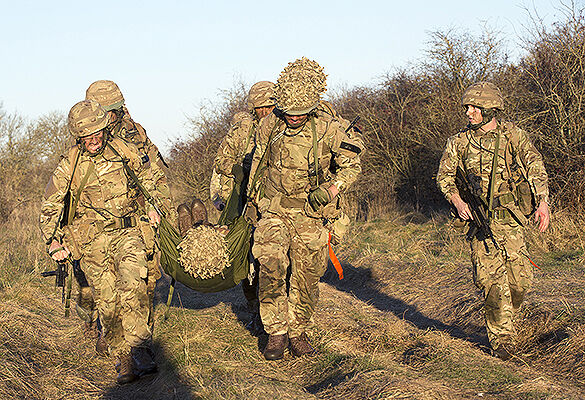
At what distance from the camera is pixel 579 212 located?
10.6 metres

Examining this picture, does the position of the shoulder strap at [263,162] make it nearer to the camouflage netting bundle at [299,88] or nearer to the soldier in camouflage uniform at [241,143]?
the camouflage netting bundle at [299,88]

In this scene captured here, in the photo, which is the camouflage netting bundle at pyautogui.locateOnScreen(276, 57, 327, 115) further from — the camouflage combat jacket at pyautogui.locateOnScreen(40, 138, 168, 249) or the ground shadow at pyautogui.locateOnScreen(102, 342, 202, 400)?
the ground shadow at pyautogui.locateOnScreen(102, 342, 202, 400)

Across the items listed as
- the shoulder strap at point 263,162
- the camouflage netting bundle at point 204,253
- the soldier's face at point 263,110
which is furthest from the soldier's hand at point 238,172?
the camouflage netting bundle at point 204,253

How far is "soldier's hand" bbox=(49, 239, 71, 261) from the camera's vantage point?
209 inches

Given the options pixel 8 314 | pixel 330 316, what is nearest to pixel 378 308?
pixel 330 316

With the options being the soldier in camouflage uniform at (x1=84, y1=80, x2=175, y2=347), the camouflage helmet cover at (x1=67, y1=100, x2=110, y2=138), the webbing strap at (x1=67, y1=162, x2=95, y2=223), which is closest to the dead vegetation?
the soldier in camouflage uniform at (x1=84, y1=80, x2=175, y2=347)

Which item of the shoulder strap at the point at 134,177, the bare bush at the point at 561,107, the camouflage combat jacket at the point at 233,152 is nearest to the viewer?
the shoulder strap at the point at 134,177

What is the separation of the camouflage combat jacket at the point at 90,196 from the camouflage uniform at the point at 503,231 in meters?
3.19

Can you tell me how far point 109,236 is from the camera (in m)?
5.48

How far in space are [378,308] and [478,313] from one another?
1470 mm

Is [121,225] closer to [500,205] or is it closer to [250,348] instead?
[250,348]

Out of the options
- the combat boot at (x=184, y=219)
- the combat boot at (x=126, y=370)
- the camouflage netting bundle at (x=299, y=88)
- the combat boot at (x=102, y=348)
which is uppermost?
the camouflage netting bundle at (x=299, y=88)

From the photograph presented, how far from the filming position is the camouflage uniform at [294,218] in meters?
5.58

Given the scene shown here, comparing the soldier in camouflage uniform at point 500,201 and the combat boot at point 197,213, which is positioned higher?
the combat boot at point 197,213
